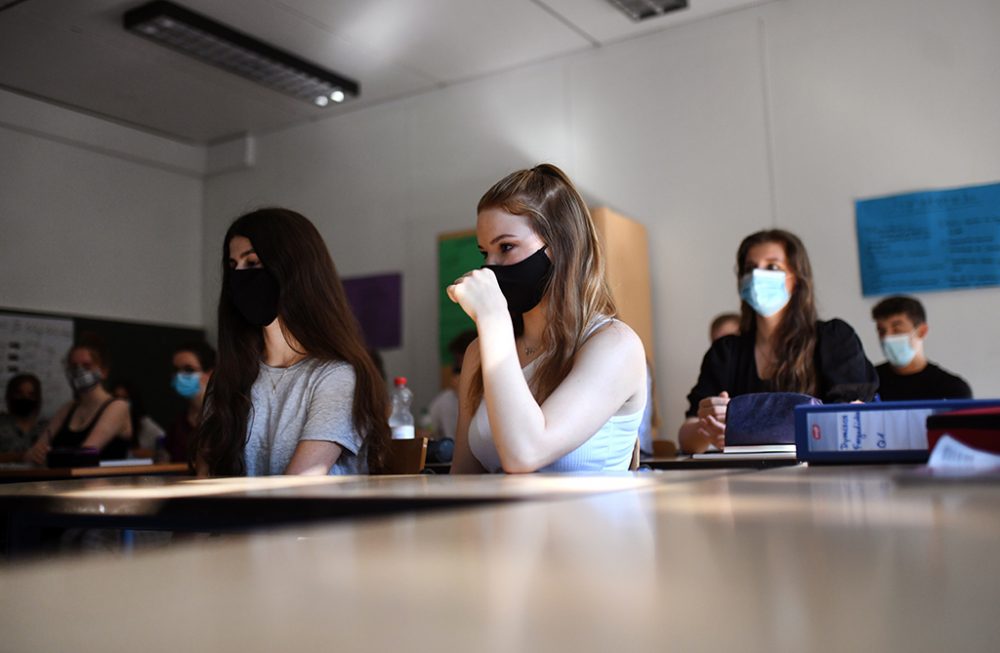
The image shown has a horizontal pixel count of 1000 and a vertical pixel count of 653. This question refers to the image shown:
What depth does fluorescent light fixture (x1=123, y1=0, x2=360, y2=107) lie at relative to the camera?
458 centimetres

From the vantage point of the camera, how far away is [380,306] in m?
5.89

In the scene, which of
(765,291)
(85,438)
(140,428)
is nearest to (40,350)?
(140,428)

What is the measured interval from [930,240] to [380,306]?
339 cm

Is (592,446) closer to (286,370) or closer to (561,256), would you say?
(561,256)

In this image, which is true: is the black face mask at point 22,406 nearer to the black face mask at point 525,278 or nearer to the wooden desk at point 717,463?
the wooden desk at point 717,463

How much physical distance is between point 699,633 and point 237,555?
0.21 meters

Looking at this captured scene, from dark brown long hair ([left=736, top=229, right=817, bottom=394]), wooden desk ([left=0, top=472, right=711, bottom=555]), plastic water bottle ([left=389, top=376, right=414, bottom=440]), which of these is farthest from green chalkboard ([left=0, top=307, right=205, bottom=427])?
wooden desk ([left=0, top=472, right=711, bottom=555])

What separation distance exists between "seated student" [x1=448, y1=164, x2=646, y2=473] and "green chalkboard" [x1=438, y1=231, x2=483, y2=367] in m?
3.48

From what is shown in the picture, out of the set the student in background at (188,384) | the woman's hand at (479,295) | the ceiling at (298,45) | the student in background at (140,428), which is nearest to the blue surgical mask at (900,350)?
the ceiling at (298,45)

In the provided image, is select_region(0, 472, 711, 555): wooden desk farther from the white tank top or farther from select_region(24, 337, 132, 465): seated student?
select_region(24, 337, 132, 465): seated student

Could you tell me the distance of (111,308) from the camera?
6.22m

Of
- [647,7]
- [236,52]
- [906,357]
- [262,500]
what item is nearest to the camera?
[262,500]

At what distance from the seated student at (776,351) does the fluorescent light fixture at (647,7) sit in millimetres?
2143

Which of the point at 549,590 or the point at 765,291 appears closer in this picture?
the point at 549,590
